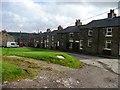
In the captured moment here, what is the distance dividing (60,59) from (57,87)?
29.3 feet

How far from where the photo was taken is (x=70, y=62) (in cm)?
1981

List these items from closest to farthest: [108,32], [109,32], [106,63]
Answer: [106,63]
[109,32]
[108,32]

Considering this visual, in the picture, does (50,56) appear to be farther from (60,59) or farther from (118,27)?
(118,27)

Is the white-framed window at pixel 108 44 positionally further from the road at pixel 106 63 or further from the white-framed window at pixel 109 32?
the road at pixel 106 63

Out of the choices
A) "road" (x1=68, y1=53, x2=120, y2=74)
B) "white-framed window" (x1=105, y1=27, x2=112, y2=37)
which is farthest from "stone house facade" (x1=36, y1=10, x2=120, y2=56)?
"road" (x1=68, y1=53, x2=120, y2=74)

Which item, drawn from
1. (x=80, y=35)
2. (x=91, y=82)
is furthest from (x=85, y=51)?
(x=91, y=82)

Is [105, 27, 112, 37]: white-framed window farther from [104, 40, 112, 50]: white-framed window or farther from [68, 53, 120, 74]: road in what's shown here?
[68, 53, 120, 74]: road

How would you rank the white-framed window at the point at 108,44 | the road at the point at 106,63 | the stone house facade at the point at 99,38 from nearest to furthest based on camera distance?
the road at the point at 106,63
the stone house facade at the point at 99,38
the white-framed window at the point at 108,44

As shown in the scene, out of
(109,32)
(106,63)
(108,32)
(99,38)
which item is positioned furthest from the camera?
(99,38)

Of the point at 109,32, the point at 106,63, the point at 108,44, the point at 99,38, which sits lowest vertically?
the point at 106,63

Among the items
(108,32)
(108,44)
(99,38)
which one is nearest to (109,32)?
(108,32)

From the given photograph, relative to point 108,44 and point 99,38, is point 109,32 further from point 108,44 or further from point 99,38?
point 99,38

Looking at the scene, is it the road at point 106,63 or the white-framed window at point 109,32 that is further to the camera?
the white-framed window at point 109,32

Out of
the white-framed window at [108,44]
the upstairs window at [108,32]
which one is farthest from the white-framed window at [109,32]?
the white-framed window at [108,44]
